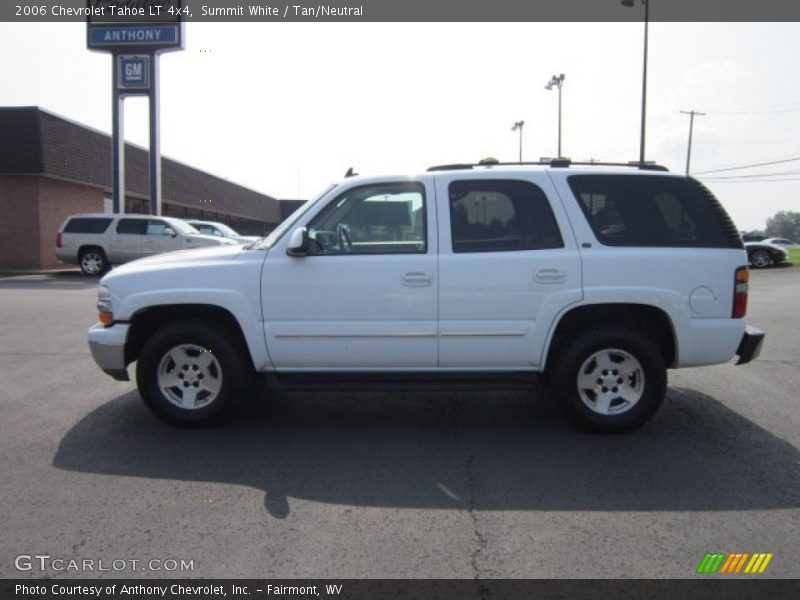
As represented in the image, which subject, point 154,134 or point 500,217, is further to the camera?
point 154,134

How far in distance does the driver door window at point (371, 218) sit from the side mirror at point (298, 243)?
202 millimetres

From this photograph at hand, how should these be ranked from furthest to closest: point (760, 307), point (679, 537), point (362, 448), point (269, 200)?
point (269, 200) → point (760, 307) → point (362, 448) → point (679, 537)

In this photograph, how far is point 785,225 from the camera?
139 m

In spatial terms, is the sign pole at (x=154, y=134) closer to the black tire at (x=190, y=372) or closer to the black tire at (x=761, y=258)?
the black tire at (x=190, y=372)

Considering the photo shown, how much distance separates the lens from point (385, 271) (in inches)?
205

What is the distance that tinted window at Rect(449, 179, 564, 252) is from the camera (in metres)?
5.30

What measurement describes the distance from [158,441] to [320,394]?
1.74m

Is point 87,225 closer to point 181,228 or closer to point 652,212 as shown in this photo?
point 181,228

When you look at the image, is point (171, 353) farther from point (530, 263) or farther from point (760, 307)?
point (760, 307)

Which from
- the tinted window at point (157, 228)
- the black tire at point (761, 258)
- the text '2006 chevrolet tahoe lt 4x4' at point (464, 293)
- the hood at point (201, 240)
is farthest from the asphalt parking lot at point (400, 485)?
the black tire at point (761, 258)

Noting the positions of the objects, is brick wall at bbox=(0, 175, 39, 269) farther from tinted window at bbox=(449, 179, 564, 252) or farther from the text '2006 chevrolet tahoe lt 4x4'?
tinted window at bbox=(449, 179, 564, 252)

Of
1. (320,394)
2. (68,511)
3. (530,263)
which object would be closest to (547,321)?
(530,263)

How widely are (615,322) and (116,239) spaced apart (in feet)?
59.9

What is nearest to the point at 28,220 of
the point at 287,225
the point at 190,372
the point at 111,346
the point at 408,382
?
the point at 111,346
